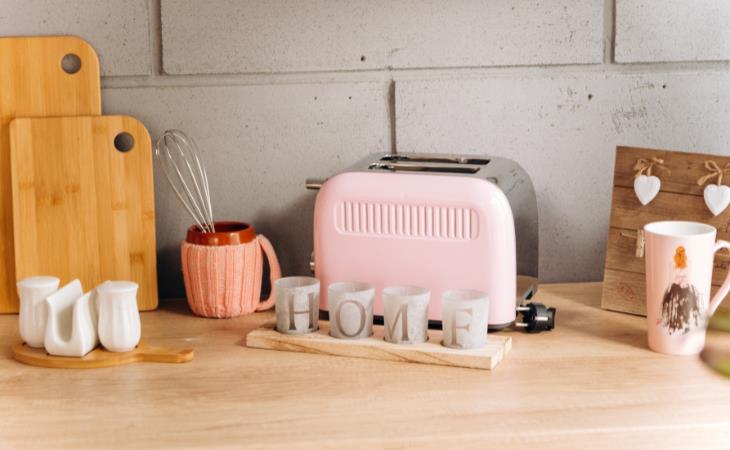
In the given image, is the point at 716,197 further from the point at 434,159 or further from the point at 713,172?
the point at 434,159

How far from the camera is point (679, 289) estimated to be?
1.20 m

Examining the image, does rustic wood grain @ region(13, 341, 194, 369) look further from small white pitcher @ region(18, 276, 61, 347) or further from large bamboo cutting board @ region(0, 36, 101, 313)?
large bamboo cutting board @ region(0, 36, 101, 313)

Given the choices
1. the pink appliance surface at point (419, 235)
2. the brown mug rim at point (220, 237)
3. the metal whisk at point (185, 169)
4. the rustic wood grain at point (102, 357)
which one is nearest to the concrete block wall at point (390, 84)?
the metal whisk at point (185, 169)

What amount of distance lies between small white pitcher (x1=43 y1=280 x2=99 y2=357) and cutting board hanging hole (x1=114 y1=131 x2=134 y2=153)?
303mm

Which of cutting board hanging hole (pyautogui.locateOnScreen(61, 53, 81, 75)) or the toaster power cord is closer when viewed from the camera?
the toaster power cord

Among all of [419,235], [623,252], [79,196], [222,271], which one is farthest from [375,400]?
[79,196]

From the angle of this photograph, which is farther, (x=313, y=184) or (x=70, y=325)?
(x=313, y=184)

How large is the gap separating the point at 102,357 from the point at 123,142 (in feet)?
1.31

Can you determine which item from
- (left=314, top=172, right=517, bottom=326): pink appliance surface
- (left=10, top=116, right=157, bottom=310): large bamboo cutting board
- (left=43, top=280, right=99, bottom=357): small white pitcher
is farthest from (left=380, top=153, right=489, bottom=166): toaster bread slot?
(left=43, top=280, right=99, bottom=357): small white pitcher

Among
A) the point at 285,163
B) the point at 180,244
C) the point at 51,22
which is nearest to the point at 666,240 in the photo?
the point at 285,163

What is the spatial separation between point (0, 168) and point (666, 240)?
37.2 inches

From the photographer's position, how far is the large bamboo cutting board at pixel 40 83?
1440 millimetres

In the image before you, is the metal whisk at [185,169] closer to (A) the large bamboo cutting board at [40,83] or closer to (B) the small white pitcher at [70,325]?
(A) the large bamboo cutting board at [40,83]

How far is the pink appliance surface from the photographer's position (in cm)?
126
